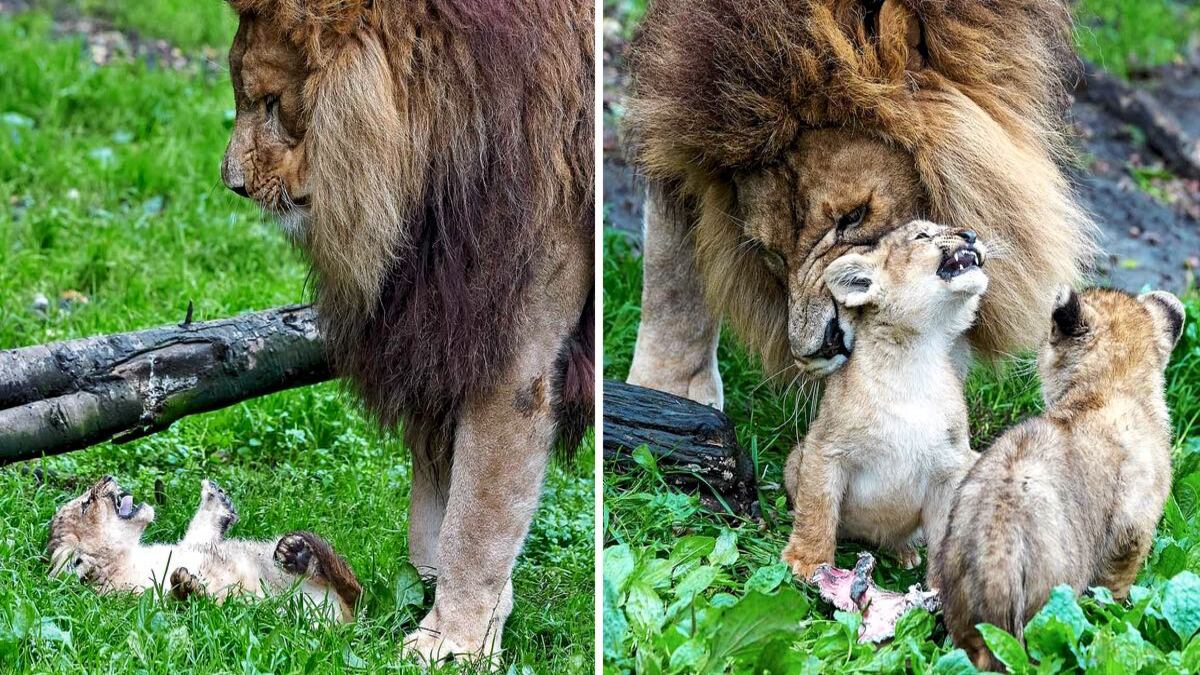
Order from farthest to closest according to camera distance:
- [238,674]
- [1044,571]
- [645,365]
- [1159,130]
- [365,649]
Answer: [1159,130] < [645,365] < [365,649] < [238,674] < [1044,571]

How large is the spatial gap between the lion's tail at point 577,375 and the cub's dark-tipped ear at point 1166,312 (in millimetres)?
1225

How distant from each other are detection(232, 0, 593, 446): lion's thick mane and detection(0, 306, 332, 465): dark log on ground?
0.74 m

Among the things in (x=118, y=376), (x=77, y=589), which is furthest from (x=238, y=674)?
(x=118, y=376)

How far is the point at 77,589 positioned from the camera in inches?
145

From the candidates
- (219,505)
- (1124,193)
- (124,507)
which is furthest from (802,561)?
(1124,193)

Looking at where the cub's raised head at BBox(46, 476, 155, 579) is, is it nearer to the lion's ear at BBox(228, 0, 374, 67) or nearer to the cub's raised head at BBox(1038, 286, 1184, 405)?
the lion's ear at BBox(228, 0, 374, 67)

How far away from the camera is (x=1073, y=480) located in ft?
9.37

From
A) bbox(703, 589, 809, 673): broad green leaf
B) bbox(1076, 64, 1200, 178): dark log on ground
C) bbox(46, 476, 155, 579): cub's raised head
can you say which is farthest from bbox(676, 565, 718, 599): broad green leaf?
bbox(1076, 64, 1200, 178): dark log on ground

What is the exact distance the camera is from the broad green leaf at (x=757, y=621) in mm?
2789

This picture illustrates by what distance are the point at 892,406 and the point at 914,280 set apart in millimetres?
260

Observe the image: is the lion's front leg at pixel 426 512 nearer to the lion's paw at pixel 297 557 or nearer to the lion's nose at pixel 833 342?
the lion's paw at pixel 297 557

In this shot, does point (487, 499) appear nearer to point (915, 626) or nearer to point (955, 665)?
point (915, 626)

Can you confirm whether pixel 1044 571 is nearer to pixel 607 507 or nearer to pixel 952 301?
pixel 952 301

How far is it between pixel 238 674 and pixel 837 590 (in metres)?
1.27
